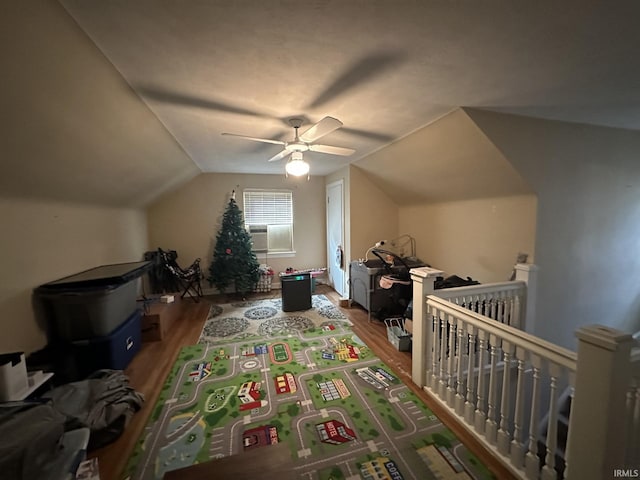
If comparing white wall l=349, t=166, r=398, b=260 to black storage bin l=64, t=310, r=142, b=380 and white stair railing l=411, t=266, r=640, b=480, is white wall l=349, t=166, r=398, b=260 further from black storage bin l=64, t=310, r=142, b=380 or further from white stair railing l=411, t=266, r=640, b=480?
black storage bin l=64, t=310, r=142, b=380

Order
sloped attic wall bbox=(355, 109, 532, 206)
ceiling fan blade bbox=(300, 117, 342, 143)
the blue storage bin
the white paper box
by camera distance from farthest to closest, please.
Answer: sloped attic wall bbox=(355, 109, 532, 206) → the blue storage bin → ceiling fan blade bbox=(300, 117, 342, 143) → the white paper box

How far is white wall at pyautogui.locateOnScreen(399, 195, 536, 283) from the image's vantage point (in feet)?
8.76

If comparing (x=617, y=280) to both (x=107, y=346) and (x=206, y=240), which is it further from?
(x=206, y=240)

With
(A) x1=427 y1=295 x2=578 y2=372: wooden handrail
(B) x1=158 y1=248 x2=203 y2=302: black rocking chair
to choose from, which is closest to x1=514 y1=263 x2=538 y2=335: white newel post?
(A) x1=427 y1=295 x2=578 y2=372: wooden handrail

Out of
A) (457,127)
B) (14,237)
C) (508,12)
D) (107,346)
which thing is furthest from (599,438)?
(14,237)

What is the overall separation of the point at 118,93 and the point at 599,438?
10.7ft

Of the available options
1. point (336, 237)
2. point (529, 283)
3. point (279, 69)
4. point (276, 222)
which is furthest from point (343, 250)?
point (279, 69)

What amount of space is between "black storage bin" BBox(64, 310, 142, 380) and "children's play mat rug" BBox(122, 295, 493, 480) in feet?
1.71

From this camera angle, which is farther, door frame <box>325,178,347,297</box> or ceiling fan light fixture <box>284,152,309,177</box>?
door frame <box>325,178,347,297</box>

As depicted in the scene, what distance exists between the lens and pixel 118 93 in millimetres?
1748

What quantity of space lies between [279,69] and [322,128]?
1.66ft

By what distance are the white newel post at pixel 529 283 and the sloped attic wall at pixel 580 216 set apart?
0.63 ft

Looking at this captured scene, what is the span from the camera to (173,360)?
8.85 feet

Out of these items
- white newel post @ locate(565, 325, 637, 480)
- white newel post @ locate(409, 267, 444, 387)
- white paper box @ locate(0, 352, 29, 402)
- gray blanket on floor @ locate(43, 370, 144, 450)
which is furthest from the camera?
white newel post @ locate(409, 267, 444, 387)
